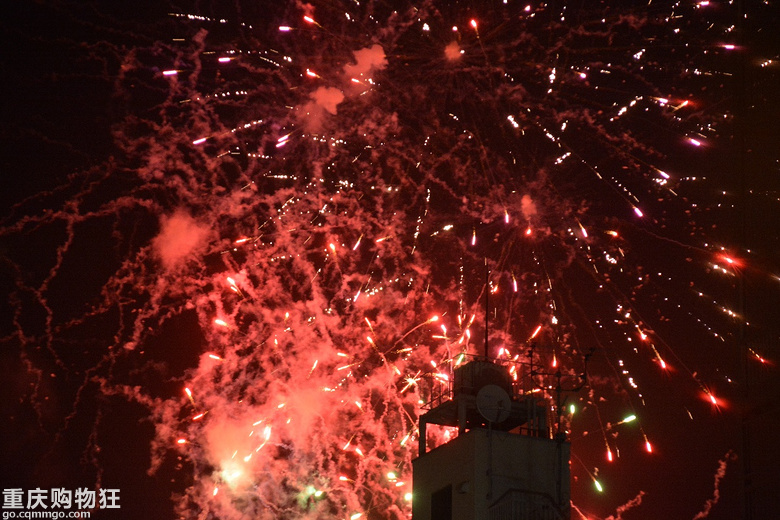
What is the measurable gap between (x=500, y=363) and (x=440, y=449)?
4067 mm

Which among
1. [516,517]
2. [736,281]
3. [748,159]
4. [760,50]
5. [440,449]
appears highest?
[760,50]

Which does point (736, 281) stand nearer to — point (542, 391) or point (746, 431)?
point (746, 431)

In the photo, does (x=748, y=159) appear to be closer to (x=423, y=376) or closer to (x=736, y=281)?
(x=736, y=281)

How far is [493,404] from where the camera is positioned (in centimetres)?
3262

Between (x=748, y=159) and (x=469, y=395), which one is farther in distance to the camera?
(x=469, y=395)

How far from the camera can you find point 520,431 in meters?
33.7

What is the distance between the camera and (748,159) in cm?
2577

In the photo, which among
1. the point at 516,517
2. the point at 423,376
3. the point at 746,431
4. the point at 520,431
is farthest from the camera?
the point at 423,376

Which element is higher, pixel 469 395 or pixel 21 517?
pixel 469 395

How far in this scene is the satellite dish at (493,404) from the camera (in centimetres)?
3231

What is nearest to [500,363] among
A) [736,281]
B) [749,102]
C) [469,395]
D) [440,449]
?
[469,395]

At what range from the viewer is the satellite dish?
32312mm

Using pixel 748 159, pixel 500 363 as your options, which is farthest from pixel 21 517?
pixel 748 159

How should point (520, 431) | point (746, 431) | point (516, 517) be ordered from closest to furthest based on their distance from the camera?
point (746, 431) → point (516, 517) → point (520, 431)
